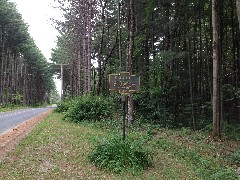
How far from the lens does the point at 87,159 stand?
28.0ft

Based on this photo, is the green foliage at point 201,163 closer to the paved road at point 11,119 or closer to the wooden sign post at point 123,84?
the wooden sign post at point 123,84

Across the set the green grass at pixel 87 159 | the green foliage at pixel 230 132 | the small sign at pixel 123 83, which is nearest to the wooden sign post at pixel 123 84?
the small sign at pixel 123 83

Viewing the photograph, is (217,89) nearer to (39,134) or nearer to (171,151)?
(171,151)

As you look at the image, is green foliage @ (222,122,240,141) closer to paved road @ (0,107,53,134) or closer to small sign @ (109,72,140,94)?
small sign @ (109,72,140,94)

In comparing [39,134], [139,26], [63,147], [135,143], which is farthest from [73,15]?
[135,143]

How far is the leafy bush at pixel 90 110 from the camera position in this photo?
17.4 m

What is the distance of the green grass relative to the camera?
7.20 m

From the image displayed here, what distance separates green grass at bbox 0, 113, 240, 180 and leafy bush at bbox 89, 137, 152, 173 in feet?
0.71

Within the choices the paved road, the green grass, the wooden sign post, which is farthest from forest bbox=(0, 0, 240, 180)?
the paved road

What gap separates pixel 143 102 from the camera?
1811cm

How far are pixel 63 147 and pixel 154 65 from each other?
373 inches

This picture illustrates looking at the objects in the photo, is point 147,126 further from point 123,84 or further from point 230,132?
point 123,84

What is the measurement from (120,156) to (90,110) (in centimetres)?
991

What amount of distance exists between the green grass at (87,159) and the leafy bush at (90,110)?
4398 millimetres
